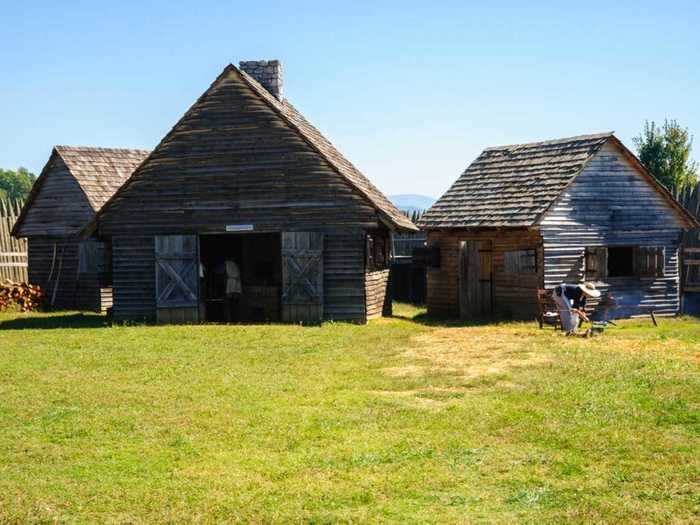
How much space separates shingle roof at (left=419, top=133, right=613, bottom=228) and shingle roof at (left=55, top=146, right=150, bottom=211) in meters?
11.9

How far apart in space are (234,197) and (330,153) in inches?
153

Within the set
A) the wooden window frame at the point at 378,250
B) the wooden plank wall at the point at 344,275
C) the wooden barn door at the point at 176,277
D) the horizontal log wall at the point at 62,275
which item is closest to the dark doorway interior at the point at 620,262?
the wooden window frame at the point at 378,250

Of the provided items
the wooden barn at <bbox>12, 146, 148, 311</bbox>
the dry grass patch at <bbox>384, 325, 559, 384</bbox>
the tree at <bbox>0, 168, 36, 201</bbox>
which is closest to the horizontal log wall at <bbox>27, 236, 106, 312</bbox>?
the wooden barn at <bbox>12, 146, 148, 311</bbox>

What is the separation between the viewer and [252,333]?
74.9 ft

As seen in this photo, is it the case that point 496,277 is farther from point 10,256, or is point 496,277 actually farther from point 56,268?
point 10,256

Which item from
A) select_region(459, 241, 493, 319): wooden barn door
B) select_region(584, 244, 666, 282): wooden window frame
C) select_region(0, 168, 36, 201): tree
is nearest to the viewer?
select_region(584, 244, 666, 282): wooden window frame

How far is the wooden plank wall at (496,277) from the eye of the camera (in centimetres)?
2633

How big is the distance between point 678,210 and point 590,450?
1928 centimetres

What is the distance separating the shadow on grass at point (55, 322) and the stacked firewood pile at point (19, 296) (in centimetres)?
236

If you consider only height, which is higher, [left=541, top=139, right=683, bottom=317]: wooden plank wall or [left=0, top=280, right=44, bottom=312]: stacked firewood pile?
[left=541, top=139, right=683, bottom=317]: wooden plank wall

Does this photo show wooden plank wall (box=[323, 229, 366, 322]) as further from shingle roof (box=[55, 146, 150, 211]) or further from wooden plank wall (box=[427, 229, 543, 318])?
shingle roof (box=[55, 146, 150, 211])

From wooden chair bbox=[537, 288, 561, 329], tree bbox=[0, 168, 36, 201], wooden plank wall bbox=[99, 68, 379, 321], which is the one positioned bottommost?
wooden chair bbox=[537, 288, 561, 329]

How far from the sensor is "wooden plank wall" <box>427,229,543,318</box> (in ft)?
86.4

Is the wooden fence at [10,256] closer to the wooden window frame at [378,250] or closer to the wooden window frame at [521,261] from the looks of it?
the wooden window frame at [378,250]
